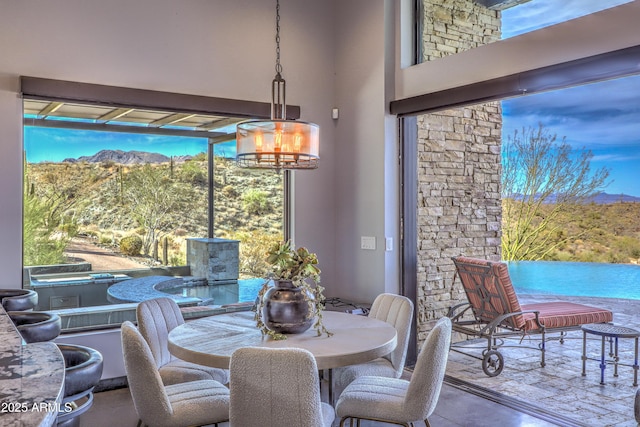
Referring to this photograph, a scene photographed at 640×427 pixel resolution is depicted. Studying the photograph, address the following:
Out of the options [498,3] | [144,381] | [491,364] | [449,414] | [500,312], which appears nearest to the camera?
[144,381]

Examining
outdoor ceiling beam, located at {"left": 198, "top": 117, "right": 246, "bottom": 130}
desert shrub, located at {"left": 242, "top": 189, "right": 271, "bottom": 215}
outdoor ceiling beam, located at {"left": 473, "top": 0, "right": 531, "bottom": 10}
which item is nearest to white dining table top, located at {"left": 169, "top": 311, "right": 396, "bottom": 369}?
desert shrub, located at {"left": 242, "top": 189, "right": 271, "bottom": 215}

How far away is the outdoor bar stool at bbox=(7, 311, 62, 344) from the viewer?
2.37m

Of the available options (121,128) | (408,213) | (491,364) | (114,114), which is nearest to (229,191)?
(121,128)

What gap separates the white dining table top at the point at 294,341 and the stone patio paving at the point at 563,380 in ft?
5.65

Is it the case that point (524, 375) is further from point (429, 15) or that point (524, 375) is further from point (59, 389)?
point (59, 389)

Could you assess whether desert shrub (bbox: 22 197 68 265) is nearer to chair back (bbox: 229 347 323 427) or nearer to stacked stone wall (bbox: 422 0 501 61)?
chair back (bbox: 229 347 323 427)

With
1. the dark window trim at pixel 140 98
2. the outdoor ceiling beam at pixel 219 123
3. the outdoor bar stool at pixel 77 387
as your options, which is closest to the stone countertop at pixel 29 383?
the outdoor bar stool at pixel 77 387

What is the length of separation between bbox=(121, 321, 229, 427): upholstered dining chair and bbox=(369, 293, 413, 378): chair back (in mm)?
1243

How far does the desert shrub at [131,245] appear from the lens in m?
4.37

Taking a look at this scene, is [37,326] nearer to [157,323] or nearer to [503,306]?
[157,323]

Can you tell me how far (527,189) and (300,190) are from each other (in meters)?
3.94

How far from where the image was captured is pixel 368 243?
4820 millimetres

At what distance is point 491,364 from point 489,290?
2.20 ft

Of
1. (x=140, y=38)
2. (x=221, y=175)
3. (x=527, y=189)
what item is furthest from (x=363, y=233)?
(x=527, y=189)
